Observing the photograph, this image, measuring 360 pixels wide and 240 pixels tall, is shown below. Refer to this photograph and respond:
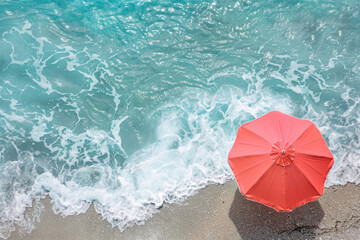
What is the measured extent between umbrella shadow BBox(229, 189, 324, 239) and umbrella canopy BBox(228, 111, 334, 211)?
4.26 feet

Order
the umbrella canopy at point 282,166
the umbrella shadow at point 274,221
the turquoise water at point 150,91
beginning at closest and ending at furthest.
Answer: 1. the umbrella canopy at point 282,166
2. the umbrella shadow at point 274,221
3. the turquoise water at point 150,91

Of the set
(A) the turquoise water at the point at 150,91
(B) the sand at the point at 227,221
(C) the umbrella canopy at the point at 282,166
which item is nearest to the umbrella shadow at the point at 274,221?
(B) the sand at the point at 227,221

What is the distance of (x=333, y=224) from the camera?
23.9ft

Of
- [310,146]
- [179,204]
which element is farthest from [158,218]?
[310,146]

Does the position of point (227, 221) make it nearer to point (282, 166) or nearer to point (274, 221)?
point (274, 221)

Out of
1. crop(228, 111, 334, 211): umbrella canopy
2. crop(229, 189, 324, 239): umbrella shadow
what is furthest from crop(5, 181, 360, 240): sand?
crop(228, 111, 334, 211): umbrella canopy

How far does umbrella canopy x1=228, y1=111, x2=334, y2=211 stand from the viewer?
6.10 m

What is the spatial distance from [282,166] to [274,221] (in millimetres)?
2165

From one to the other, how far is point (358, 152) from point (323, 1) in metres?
6.25

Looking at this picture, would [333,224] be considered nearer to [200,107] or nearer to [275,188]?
[275,188]

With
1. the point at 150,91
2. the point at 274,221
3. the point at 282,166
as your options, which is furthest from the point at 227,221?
the point at 150,91

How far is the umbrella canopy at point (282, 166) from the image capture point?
6.10 metres

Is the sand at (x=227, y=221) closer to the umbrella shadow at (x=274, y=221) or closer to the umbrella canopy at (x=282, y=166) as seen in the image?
the umbrella shadow at (x=274, y=221)

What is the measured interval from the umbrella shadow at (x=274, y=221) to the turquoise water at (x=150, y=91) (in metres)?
1.05
